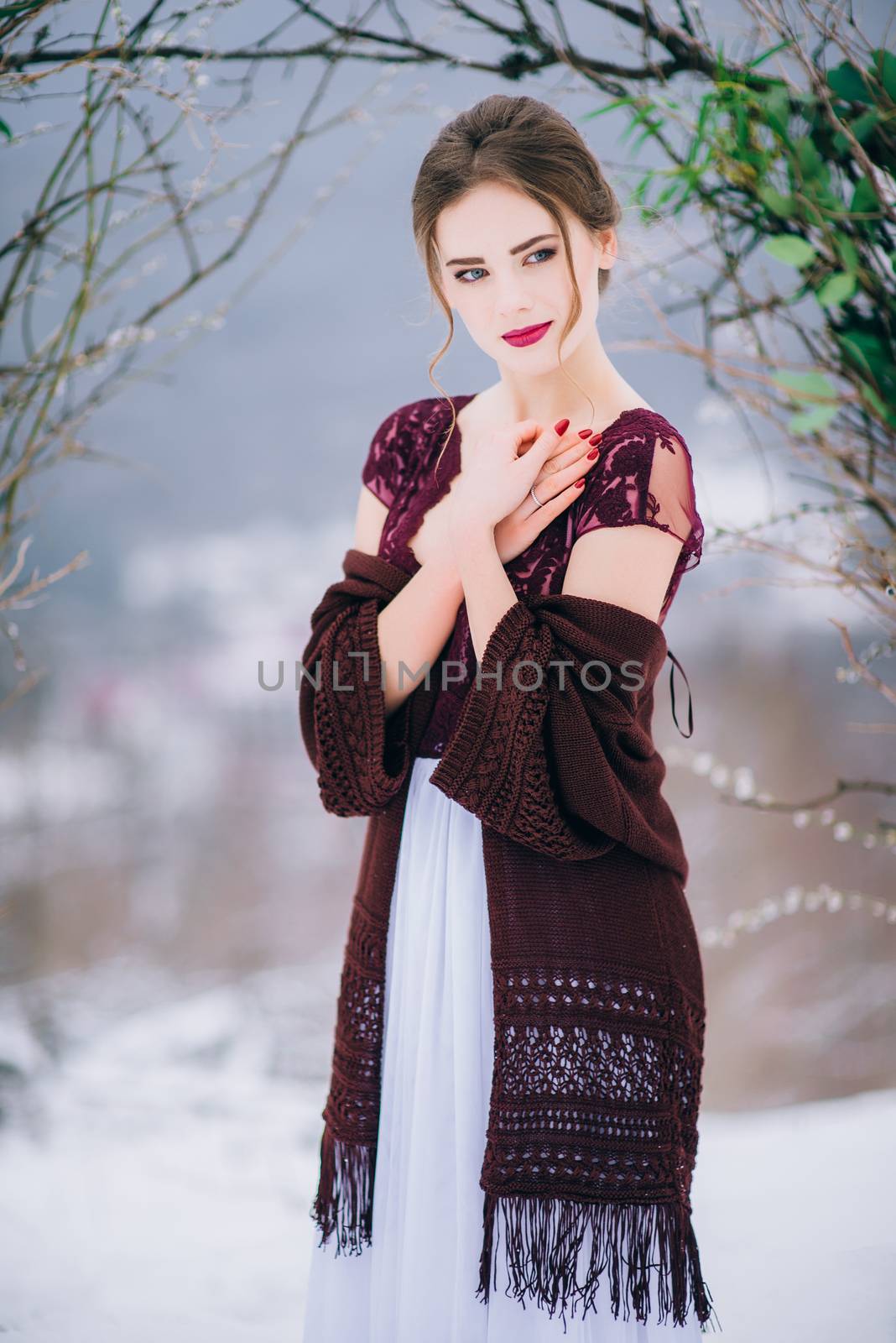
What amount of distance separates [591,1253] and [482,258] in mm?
1055

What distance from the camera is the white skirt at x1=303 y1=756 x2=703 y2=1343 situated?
1.14 meters

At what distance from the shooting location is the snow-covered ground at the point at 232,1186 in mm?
1672

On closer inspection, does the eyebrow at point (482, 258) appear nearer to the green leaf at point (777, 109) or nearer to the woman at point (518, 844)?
the woman at point (518, 844)

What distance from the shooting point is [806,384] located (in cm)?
80

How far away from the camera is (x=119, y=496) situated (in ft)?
7.45

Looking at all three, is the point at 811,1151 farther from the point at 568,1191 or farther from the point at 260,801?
the point at 260,801

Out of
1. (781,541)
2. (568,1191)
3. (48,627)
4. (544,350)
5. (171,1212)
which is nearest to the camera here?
(568,1191)

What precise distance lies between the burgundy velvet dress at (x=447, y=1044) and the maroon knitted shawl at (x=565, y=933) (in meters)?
0.04

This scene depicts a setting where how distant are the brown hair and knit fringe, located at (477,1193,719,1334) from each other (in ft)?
2.85

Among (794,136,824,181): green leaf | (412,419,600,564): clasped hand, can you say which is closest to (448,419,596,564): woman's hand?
(412,419,600,564): clasped hand

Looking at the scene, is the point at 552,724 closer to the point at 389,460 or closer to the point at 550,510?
the point at 550,510

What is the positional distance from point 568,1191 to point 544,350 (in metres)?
0.90

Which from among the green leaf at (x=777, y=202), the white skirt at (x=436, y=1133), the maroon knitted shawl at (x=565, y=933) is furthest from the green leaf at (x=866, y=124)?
the white skirt at (x=436, y=1133)

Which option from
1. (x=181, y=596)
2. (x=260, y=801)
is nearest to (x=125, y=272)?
(x=181, y=596)
